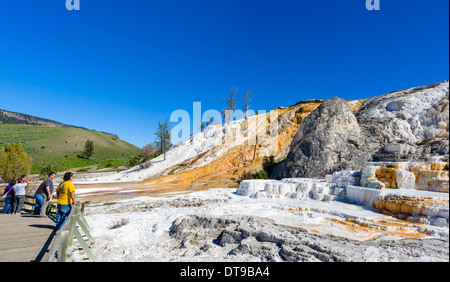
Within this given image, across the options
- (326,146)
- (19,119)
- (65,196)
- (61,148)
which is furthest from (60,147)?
(19,119)

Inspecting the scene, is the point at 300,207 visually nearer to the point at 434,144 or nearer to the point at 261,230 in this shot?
the point at 261,230

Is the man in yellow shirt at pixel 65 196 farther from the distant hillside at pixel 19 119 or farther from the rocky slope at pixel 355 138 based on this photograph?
the distant hillside at pixel 19 119

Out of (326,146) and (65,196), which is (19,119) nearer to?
(65,196)

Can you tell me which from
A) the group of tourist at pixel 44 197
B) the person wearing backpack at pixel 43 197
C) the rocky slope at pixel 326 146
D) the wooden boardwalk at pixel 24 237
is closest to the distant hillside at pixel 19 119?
the group of tourist at pixel 44 197

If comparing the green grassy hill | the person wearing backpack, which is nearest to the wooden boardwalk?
the person wearing backpack

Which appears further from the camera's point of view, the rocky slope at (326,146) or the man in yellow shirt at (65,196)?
the rocky slope at (326,146)

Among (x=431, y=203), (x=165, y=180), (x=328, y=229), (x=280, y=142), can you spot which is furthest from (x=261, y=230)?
(x=280, y=142)

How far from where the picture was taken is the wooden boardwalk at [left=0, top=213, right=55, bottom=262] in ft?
13.8

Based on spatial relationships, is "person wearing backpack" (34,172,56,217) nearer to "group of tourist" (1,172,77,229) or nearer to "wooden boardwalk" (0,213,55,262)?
"group of tourist" (1,172,77,229)

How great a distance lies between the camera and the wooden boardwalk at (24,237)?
4.21 meters

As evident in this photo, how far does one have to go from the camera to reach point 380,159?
13.1 m

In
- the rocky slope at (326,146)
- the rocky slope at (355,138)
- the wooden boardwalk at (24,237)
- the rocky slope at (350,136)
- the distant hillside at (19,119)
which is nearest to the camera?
the wooden boardwalk at (24,237)

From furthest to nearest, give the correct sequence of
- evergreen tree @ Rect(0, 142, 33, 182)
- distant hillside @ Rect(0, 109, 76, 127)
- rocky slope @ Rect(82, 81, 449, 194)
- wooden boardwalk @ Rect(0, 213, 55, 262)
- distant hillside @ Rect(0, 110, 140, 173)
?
distant hillside @ Rect(0, 109, 76, 127), distant hillside @ Rect(0, 110, 140, 173), evergreen tree @ Rect(0, 142, 33, 182), rocky slope @ Rect(82, 81, 449, 194), wooden boardwalk @ Rect(0, 213, 55, 262)
